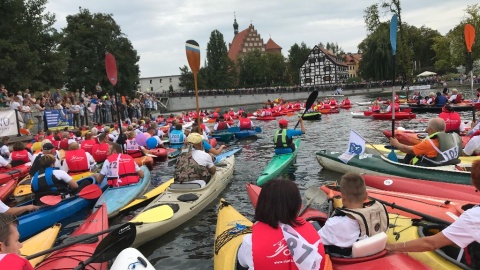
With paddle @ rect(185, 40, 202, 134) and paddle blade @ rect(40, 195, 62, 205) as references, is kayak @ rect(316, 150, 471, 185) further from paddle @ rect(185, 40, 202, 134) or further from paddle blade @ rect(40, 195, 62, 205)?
paddle blade @ rect(40, 195, 62, 205)

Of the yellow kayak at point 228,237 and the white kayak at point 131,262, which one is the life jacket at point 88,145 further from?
the white kayak at point 131,262

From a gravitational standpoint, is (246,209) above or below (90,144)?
below

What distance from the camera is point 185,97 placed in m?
64.2

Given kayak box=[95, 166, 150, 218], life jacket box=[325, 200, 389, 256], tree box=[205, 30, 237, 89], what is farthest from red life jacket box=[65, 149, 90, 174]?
→ tree box=[205, 30, 237, 89]

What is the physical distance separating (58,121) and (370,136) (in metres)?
15.0

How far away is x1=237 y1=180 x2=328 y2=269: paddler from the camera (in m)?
2.82

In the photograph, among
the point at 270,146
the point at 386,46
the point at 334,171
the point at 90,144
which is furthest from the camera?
the point at 386,46

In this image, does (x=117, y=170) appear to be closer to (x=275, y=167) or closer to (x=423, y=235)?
(x=275, y=167)

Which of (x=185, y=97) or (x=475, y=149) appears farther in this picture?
(x=185, y=97)

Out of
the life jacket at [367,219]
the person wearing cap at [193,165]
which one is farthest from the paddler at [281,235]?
the person wearing cap at [193,165]

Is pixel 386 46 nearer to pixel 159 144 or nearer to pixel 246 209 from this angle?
pixel 159 144

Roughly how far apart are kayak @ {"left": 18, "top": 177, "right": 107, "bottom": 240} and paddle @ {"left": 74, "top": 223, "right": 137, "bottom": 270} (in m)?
2.90

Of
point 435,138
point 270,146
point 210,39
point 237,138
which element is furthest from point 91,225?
point 210,39

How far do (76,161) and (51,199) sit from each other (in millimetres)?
2204
